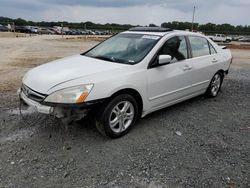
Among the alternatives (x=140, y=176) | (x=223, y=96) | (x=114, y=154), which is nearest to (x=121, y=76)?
(x=114, y=154)

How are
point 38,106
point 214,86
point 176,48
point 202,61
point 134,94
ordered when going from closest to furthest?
1. point 38,106
2. point 134,94
3. point 176,48
4. point 202,61
5. point 214,86

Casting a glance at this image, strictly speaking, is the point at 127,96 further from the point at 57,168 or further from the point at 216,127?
the point at 216,127

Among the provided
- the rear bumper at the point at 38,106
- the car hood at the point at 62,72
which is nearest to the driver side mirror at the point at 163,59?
the car hood at the point at 62,72

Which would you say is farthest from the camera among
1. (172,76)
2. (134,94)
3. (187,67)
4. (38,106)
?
(187,67)

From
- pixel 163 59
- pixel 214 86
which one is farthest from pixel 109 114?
pixel 214 86

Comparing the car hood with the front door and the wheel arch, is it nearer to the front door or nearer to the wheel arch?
the wheel arch

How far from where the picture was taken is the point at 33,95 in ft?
12.1

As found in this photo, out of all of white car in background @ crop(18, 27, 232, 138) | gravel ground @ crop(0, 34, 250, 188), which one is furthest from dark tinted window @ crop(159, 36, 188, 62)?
gravel ground @ crop(0, 34, 250, 188)

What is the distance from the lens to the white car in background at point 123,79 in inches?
139

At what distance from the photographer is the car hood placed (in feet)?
11.9

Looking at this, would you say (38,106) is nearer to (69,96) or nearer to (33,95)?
(33,95)

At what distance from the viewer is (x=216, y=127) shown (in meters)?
4.62

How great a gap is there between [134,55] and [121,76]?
0.70 m

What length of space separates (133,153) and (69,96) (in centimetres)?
115
